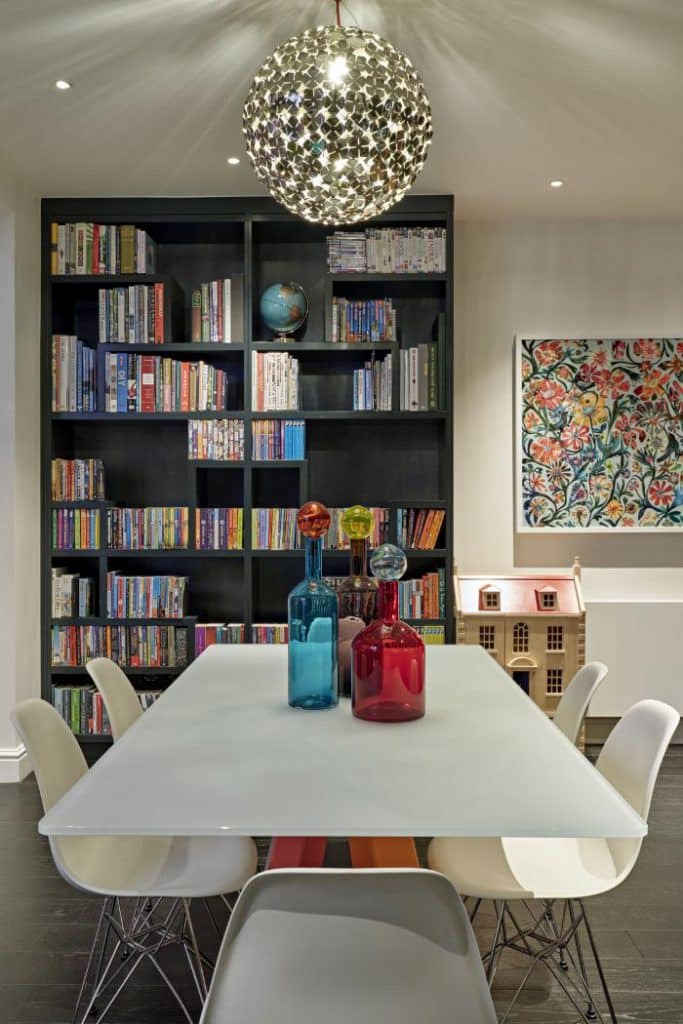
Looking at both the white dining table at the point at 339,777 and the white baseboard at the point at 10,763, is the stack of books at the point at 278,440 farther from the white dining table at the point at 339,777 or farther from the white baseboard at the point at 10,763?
the white dining table at the point at 339,777

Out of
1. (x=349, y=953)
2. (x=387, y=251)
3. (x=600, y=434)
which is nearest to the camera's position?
(x=349, y=953)

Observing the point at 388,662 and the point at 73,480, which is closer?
the point at 388,662

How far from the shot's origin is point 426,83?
9.48 ft

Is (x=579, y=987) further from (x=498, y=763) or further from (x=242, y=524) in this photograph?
(x=242, y=524)

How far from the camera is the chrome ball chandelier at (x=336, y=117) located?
1799 mm

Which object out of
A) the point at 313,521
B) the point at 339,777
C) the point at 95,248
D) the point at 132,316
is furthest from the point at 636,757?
the point at 95,248

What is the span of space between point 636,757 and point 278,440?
251cm

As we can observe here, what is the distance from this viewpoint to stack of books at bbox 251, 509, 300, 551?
13.1ft

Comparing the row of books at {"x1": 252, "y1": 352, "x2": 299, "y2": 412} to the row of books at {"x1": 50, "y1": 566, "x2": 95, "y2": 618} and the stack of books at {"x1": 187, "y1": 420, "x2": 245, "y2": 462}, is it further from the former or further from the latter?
the row of books at {"x1": 50, "y1": 566, "x2": 95, "y2": 618}

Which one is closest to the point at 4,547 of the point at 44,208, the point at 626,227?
the point at 44,208

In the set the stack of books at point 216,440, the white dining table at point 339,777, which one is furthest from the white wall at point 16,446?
the white dining table at point 339,777

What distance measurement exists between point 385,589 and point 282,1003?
0.88 metres

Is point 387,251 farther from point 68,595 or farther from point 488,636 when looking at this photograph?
point 68,595

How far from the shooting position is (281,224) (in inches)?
159
